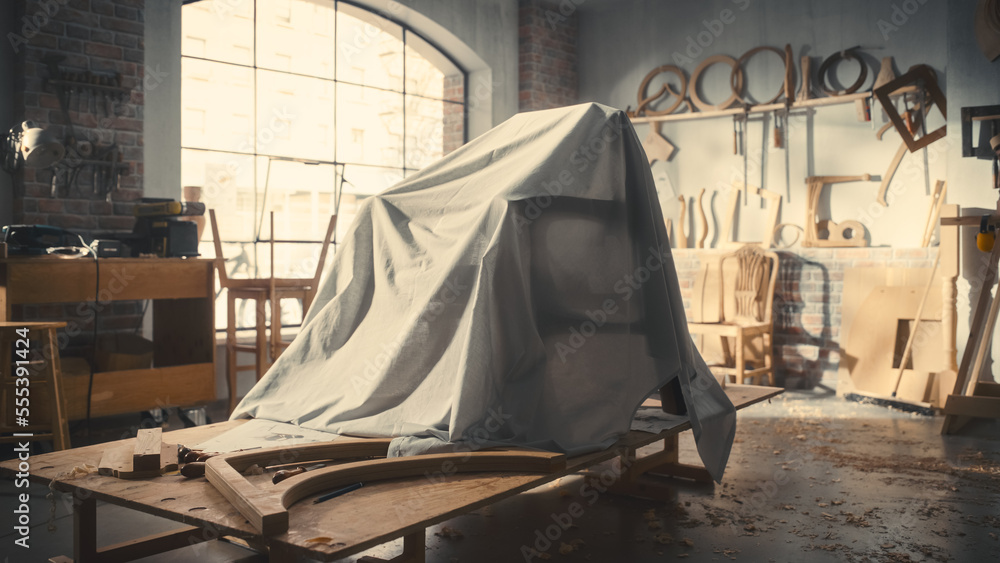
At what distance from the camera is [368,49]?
6.88m

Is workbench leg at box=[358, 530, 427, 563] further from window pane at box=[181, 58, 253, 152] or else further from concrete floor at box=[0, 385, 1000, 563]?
window pane at box=[181, 58, 253, 152]

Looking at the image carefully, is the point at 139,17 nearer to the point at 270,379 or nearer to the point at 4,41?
the point at 4,41

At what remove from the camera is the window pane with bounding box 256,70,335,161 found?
240 inches

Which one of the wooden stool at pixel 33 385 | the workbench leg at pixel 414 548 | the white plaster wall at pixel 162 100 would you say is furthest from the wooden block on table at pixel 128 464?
the white plaster wall at pixel 162 100

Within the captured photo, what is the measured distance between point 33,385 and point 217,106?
9.24 ft

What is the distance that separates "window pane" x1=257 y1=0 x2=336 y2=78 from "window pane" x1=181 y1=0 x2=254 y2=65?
188mm

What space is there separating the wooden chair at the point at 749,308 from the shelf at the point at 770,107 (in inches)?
44.0

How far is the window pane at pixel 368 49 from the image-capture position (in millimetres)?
6594

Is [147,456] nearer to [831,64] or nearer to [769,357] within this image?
[769,357]

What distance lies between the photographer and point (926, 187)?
572 centimetres

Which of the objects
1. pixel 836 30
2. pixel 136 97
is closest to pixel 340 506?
pixel 136 97

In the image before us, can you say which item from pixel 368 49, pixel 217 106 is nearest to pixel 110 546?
pixel 217 106

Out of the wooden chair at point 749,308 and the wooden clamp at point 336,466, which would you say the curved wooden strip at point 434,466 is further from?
the wooden chair at point 749,308

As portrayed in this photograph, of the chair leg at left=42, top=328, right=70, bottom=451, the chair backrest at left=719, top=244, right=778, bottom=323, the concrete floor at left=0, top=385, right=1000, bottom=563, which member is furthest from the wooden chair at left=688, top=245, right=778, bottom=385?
the chair leg at left=42, top=328, right=70, bottom=451
